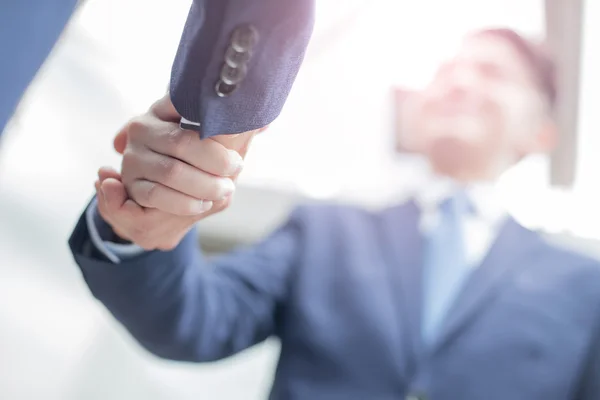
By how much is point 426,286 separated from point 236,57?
17.1 inches

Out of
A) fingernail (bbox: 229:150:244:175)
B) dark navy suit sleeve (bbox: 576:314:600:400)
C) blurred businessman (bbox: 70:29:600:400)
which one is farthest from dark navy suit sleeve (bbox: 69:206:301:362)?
dark navy suit sleeve (bbox: 576:314:600:400)

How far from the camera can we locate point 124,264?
285 millimetres

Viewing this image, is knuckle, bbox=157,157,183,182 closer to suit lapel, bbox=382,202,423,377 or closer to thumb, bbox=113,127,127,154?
thumb, bbox=113,127,127,154

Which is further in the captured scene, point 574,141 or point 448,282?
point 574,141

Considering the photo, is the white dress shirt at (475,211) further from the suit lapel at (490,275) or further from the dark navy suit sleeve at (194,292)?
the dark navy suit sleeve at (194,292)

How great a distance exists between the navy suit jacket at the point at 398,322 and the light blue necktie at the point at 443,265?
2cm

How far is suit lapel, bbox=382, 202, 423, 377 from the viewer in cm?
51

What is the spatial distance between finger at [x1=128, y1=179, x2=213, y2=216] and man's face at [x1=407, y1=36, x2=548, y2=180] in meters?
0.47

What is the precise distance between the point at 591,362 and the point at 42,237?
1.74 feet

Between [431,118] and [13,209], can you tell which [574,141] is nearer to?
[431,118]

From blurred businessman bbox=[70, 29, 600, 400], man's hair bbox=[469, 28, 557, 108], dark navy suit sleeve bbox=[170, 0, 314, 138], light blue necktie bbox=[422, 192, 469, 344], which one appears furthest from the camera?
man's hair bbox=[469, 28, 557, 108]

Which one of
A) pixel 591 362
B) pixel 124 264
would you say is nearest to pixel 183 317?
pixel 124 264

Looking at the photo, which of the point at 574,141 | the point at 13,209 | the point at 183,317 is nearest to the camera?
the point at 183,317

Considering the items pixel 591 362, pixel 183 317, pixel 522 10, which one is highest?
pixel 522 10
